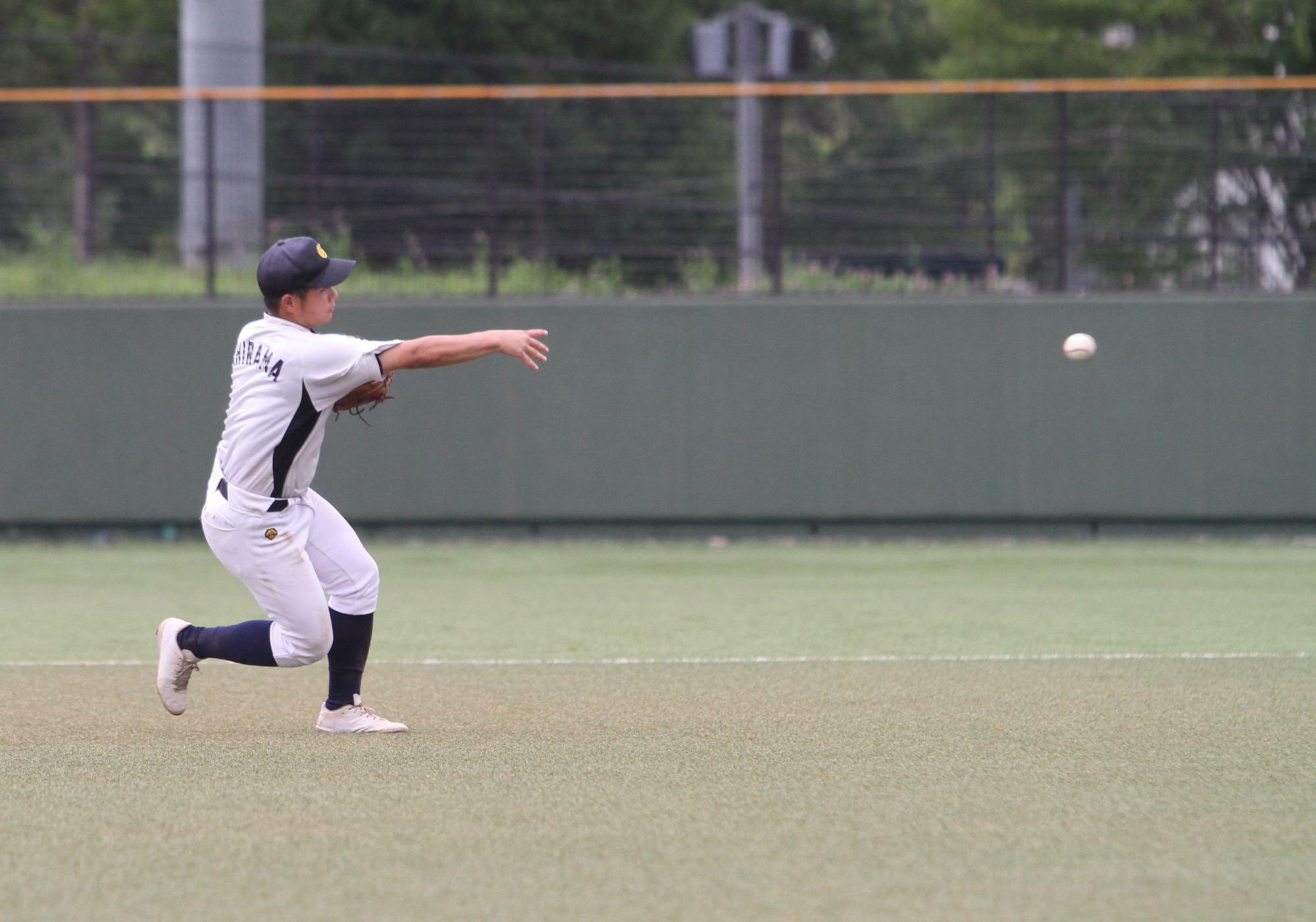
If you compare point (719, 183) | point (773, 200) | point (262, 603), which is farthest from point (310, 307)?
point (719, 183)

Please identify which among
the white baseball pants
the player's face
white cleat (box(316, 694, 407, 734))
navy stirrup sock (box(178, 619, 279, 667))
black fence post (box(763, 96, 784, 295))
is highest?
black fence post (box(763, 96, 784, 295))

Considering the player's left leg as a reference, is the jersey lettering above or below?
above

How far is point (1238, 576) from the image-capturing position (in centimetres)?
1112

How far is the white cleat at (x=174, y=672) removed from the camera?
6.18 meters

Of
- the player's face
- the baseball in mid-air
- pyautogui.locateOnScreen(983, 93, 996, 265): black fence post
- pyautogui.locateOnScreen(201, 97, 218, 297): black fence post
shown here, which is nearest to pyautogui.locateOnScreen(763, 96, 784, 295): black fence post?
pyautogui.locateOnScreen(983, 93, 996, 265): black fence post

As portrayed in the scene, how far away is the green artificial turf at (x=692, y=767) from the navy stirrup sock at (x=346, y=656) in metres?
0.19

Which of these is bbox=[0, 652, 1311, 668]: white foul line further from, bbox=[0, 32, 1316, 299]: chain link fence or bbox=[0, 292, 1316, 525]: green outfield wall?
bbox=[0, 32, 1316, 299]: chain link fence

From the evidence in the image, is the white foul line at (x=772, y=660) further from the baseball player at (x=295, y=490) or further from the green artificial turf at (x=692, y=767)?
the baseball player at (x=295, y=490)

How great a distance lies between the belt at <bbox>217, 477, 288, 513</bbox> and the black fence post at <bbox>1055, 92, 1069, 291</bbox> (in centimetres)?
896

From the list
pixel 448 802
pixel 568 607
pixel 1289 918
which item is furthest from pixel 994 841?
pixel 568 607

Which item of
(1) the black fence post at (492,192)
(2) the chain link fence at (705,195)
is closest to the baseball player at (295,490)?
(1) the black fence post at (492,192)

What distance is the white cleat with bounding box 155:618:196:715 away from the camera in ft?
20.3

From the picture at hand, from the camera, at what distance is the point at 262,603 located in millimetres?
6168

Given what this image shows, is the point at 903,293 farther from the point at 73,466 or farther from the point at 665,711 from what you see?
the point at 665,711
